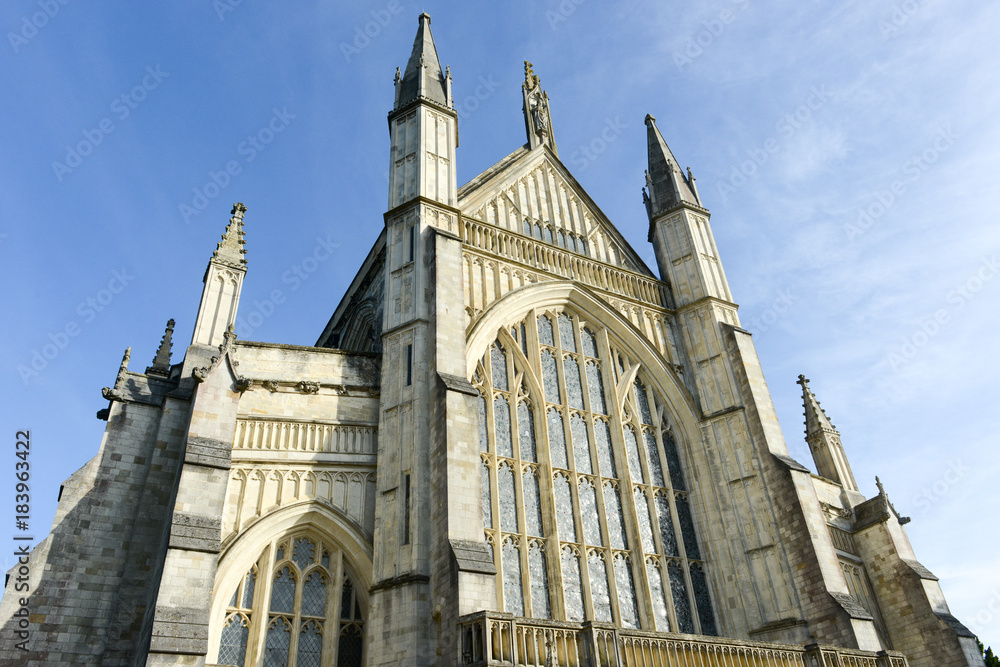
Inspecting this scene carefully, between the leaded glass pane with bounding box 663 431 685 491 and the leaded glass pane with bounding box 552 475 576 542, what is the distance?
310cm

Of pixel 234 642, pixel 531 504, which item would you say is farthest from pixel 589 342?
pixel 234 642

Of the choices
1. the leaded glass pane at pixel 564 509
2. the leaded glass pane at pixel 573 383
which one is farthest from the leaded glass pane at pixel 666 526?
the leaded glass pane at pixel 573 383

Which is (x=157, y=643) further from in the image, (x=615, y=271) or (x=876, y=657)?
(x=615, y=271)

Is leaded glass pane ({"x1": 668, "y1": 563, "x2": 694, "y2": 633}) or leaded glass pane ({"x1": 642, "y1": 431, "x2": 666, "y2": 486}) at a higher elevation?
leaded glass pane ({"x1": 642, "y1": 431, "x2": 666, "y2": 486})

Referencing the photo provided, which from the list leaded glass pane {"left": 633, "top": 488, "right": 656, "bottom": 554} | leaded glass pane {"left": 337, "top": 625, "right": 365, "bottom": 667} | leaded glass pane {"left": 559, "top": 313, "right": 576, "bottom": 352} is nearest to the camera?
leaded glass pane {"left": 337, "top": 625, "right": 365, "bottom": 667}

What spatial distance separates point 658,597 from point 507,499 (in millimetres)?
3816

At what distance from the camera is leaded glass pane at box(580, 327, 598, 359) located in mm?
18391

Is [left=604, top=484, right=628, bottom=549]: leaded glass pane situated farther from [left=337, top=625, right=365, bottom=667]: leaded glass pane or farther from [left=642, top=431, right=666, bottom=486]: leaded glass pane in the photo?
[left=337, top=625, right=365, bottom=667]: leaded glass pane

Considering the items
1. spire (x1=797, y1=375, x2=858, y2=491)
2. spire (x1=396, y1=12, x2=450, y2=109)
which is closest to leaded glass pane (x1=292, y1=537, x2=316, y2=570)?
spire (x1=396, y1=12, x2=450, y2=109)

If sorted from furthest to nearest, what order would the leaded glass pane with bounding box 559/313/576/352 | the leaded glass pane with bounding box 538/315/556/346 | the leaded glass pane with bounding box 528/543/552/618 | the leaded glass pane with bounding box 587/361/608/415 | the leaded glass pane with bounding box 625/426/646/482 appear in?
the leaded glass pane with bounding box 559/313/576/352 < the leaded glass pane with bounding box 538/315/556/346 < the leaded glass pane with bounding box 587/361/608/415 < the leaded glass pane with bounding box 625/426/646/482 < the leaded glass pane with bounding box 528/543/552/618

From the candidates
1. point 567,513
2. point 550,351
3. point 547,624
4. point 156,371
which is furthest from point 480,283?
point 547,624

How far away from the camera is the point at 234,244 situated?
51.6ft

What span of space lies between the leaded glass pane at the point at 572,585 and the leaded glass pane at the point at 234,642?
227 inches

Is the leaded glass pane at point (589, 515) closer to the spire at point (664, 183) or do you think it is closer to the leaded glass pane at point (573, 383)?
the leaded glass pane at point (573, 383)
